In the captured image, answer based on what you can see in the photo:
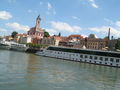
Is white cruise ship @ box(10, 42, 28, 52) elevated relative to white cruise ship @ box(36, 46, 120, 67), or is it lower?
elevated

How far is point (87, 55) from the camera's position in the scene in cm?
5938

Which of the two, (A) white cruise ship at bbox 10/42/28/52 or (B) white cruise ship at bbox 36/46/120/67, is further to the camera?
(A) white cruise ship at bbox 10/42/28/52

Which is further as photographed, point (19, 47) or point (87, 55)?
point (19, 47)

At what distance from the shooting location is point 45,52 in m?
71.8

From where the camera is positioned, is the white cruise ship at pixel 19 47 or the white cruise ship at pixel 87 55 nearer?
the white cruise ship at pixel 87 55

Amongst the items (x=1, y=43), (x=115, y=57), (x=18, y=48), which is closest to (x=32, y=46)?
(x=18, y=48)

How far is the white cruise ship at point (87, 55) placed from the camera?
176 feet

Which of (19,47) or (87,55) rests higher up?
(19,47)

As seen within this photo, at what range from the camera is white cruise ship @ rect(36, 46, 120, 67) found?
53656mm

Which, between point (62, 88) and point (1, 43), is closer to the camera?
point (62, 88)

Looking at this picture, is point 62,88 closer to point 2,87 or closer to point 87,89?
point 87,89

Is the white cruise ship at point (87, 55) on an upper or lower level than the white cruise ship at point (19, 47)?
lower

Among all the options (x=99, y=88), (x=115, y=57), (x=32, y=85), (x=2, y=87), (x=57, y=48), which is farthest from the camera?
(x=57, y=48)

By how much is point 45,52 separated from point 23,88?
5423 cm
